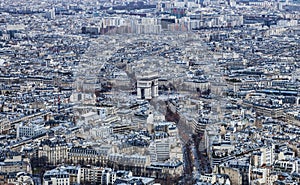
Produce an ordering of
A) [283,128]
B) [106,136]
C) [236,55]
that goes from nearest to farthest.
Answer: [106,136]
[283,128]
[236,55]

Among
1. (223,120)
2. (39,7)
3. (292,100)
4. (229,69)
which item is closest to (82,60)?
(229,69)

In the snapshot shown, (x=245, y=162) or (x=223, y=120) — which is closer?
(x=245, y=162)

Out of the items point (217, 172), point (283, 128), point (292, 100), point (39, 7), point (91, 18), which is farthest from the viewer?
point (39, 7)

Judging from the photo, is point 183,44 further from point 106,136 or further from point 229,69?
point 106,136

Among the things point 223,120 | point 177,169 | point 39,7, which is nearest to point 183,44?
point 223,120

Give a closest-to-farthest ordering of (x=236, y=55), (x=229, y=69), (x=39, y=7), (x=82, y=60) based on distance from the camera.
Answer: (x=229, y=69) < (x=82, y=60) < (x=236, y=55) < (x=39, y=7)

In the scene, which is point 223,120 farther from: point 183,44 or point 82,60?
point 183,44
